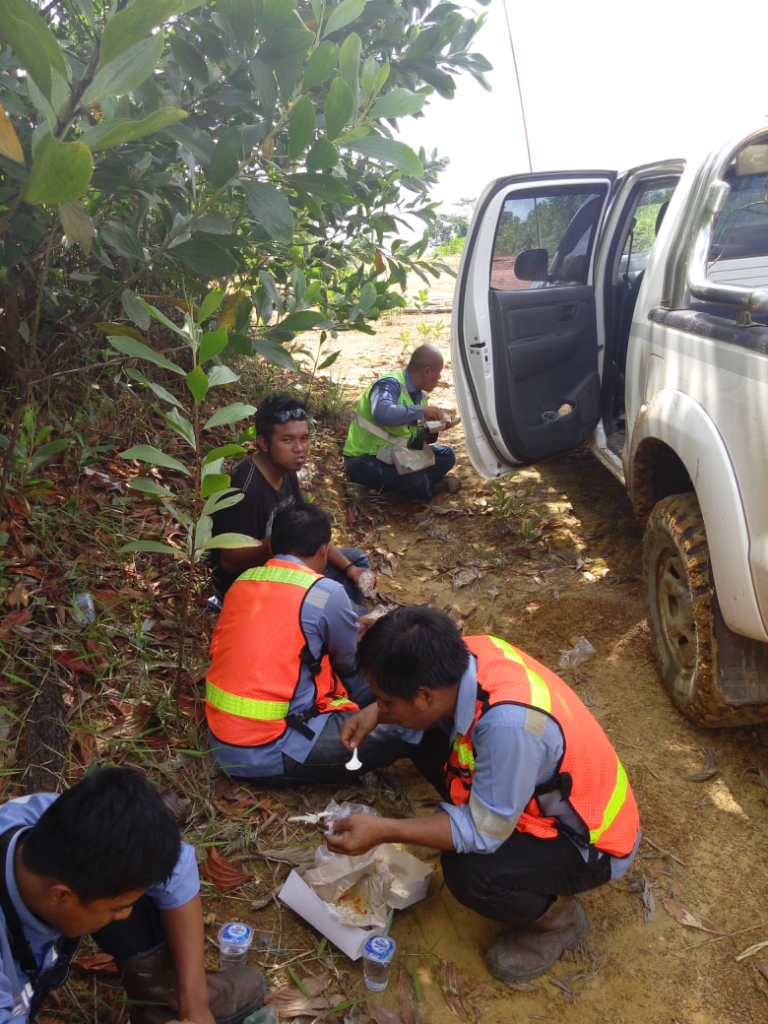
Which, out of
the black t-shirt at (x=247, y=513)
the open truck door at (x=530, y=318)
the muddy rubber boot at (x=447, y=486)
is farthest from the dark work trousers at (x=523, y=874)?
the muddy rubber boot at (x=447, y=486)

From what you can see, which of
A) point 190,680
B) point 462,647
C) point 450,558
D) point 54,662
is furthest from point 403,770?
point 450,558

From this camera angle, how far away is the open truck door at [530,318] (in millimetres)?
4246

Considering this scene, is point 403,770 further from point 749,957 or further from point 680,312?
point 680,312

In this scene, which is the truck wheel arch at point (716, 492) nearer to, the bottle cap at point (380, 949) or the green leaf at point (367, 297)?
the bottle cap at point (380, 949)

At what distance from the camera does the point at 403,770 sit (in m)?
3.11

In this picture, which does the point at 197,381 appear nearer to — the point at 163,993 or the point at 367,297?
the point at 163,993

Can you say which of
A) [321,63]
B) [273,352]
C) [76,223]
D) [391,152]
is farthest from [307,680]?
[321,63]

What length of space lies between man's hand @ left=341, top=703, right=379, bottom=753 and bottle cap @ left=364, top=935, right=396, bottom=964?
626 mm

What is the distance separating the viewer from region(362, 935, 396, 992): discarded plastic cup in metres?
2.18

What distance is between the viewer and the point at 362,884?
242 centimetres

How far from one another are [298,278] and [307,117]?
1406 mm

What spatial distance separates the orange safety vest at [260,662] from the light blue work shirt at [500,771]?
0.81 m

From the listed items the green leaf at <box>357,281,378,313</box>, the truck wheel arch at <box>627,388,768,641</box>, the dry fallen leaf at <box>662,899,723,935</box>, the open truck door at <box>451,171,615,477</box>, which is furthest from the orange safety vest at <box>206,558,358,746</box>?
the green leaf at <box>357,281,378,313</box>

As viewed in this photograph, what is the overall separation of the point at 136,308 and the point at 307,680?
4.91ft
